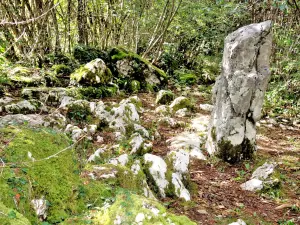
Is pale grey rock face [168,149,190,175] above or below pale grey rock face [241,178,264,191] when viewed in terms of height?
above

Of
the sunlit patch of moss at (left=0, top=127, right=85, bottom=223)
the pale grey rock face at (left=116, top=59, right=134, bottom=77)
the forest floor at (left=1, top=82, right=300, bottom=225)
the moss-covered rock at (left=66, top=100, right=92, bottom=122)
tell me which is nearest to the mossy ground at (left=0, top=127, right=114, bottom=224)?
the sunlit patch of moss at (left=0, top=127, right=85, bottom=223)

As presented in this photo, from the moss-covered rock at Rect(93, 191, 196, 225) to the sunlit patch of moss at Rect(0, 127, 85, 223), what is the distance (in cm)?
43

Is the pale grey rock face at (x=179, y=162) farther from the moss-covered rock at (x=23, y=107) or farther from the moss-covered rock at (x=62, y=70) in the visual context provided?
the moss-covered rock at (x=62, y=70)

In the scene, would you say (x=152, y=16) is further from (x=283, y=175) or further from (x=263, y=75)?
(x=283, y=175)

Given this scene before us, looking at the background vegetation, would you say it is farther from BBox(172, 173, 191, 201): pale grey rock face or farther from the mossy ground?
BBox(172, 173, 191, 201): pale grey rock face

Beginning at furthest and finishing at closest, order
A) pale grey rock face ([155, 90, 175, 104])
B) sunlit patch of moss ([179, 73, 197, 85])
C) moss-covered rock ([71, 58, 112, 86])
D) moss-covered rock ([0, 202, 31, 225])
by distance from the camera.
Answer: sunlit patch of moss ([179, 73, 197, 85]) → pale grey rock face ([155, 90, 175, 104]) → moss-covered rock ([71, 58, 112, 86]) → moss-covered rock ([0, 202, 31, 225])

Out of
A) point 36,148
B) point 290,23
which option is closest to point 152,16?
point 290,23

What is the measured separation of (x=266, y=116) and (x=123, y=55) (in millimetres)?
6395

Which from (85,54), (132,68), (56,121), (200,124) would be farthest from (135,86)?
(56,121)

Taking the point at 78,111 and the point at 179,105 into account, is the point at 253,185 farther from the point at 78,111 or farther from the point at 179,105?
the point at 179,105

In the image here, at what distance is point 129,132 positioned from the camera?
695cm

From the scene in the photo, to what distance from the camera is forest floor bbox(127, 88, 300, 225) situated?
417 cm

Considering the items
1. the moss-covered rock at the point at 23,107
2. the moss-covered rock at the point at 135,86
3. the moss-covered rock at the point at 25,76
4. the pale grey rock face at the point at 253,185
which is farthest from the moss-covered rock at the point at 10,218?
the moss-covered rock at the point at 135,86

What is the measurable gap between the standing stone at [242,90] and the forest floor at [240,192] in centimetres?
45
